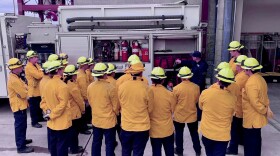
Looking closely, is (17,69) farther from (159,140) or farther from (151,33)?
(151,33)

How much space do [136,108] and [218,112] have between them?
117 centimetres

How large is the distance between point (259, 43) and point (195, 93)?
27.1 ft

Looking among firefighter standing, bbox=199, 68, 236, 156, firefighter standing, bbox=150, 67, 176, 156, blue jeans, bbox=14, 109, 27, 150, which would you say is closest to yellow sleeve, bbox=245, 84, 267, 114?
firefighter standing, bbox=199, 68, 236, 156

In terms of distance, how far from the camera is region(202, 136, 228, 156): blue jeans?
156 inches

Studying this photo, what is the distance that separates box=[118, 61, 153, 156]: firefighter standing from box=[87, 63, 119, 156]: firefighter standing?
274 mm

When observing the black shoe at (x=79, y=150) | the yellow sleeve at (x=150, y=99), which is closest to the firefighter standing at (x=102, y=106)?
the yellow sleeve at (x=150, y=99)

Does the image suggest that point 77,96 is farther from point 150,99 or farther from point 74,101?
point 150,99

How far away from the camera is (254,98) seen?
4113mm

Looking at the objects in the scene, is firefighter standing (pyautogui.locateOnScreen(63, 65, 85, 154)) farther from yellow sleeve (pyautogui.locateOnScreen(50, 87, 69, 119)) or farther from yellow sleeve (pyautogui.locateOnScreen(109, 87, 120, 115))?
yellow sleeve (pyautogui.locateOnScreen(109, 87, 120, 115))

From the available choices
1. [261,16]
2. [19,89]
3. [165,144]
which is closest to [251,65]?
[165,144]

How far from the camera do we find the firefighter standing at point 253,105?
4.14m

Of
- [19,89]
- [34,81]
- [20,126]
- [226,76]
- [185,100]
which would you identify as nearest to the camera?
[226,76]

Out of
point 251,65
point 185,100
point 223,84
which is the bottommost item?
point 185,100

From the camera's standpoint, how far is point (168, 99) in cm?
411
